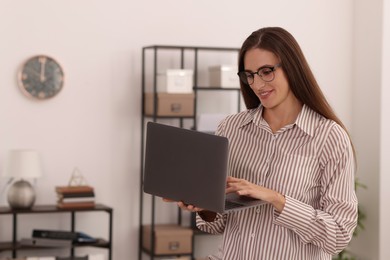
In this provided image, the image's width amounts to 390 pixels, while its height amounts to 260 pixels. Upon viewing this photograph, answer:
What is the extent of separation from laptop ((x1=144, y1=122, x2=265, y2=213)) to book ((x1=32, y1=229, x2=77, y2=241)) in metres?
2.67

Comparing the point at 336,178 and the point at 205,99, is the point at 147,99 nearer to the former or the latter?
the point at 205,99

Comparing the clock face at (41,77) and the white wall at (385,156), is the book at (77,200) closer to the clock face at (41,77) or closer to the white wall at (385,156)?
the clock face at (41,77)

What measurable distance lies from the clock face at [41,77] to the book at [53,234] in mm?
873

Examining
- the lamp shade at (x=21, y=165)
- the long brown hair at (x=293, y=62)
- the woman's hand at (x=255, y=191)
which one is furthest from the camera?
the lamp shade at (x=21, y=165)

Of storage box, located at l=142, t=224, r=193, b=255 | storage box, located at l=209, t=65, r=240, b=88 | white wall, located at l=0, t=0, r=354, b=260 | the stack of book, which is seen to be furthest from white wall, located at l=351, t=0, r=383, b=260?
the stack of book

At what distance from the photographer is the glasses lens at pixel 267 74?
2.05 m

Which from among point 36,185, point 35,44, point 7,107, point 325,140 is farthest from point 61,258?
point 325,140

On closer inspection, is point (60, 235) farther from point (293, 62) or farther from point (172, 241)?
point (293, 62)

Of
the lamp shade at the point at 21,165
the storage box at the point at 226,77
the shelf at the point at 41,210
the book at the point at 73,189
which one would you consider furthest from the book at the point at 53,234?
the storage box at the point at 226,77

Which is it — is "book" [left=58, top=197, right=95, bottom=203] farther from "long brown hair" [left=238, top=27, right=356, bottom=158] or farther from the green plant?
"long brown hair" [left=238, top=27, right=356, bottom=158]

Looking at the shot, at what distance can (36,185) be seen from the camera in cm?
491

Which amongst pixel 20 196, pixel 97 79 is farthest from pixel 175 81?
pixel 20 196

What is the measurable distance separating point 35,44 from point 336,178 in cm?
323

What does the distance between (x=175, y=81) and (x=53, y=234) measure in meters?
1.26
